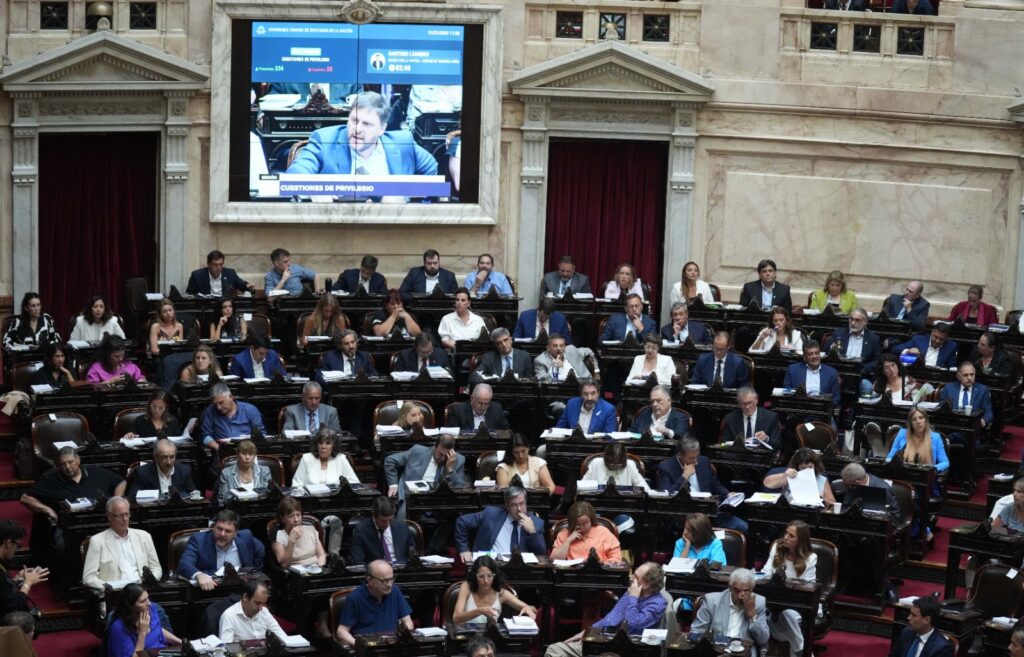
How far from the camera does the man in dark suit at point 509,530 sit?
1369 cm

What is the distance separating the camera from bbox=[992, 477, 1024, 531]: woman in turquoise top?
1387 cm

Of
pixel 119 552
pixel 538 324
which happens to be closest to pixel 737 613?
pixel 119 552

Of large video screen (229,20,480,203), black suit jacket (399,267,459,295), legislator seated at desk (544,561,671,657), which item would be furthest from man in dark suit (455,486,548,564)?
large video screen (229,20,480,203)

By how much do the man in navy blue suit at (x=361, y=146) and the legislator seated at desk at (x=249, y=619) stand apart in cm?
816

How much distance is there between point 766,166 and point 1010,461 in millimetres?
4813

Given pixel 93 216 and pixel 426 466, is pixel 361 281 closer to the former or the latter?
pixel 93 216

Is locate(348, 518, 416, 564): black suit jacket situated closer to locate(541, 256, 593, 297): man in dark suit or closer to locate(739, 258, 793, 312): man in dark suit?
locate(541, 256, 593, 297): man in dark suit

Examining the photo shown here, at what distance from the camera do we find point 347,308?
18.4 m

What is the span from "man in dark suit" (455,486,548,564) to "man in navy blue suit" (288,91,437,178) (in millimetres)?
6726

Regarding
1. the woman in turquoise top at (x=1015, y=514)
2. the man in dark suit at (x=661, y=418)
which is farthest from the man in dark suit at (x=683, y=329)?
the woman in turquoise top at (x=1015, y=514)

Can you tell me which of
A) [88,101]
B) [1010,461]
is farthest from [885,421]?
[88,101]

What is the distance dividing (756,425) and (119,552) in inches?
225

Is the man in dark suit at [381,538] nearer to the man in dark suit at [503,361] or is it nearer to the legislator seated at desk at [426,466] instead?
the legislator seated at desk at [426,466]

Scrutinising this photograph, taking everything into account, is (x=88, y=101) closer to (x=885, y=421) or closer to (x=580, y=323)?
(x=580, y=323)
